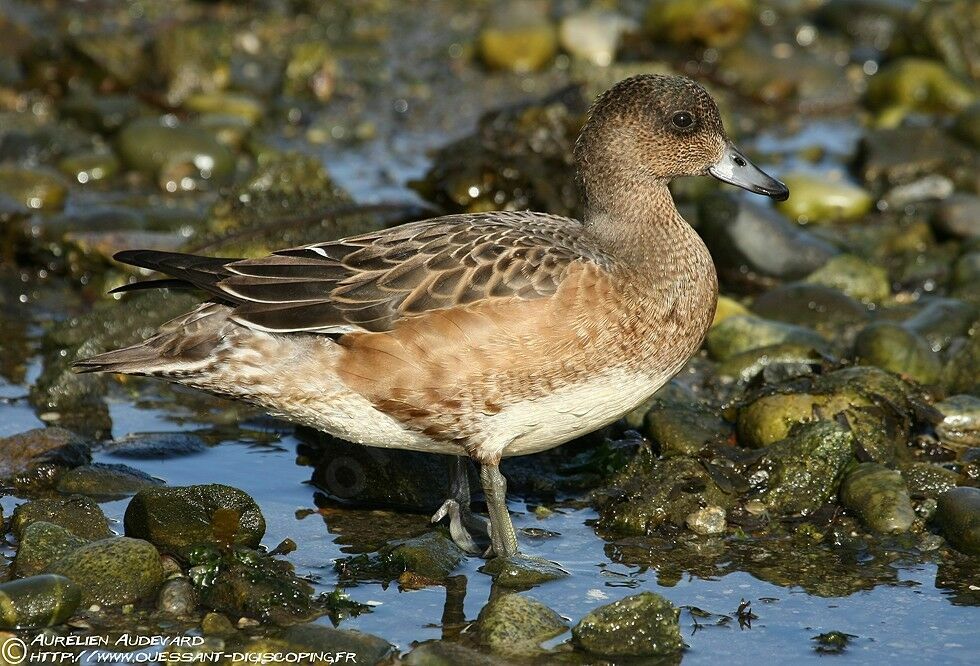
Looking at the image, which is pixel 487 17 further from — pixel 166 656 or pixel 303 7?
pixel 166 656

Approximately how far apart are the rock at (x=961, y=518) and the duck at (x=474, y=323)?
1205mm

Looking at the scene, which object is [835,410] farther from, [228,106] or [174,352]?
[228,106]

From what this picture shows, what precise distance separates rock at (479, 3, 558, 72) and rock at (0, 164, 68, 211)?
4.11m

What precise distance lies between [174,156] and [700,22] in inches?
183

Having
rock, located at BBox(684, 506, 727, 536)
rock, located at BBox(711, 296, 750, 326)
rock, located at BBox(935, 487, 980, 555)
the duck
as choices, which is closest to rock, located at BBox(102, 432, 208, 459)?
the duck

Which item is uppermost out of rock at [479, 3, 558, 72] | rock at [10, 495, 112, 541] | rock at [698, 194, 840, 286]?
rock at [479, 3, 558, 72]

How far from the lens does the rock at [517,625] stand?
464cm

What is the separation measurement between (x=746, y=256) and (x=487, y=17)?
15.5 ft

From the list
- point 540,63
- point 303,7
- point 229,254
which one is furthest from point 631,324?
point 303,7

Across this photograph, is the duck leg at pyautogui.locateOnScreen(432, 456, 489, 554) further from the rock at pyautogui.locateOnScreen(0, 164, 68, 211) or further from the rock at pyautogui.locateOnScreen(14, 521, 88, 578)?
the rock at pyautogui.locateOnScreen(0, 164, 68, 211)

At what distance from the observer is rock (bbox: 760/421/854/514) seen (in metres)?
5.71

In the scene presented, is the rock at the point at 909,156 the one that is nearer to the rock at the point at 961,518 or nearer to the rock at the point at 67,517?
the rock at the point at 961,518

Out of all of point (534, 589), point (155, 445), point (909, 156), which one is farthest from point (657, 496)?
point (909, 156)

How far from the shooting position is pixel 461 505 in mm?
5688
